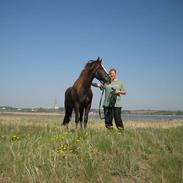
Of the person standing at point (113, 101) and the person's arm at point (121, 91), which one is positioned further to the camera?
the person standing at point (113, 101)

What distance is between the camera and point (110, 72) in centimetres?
1122

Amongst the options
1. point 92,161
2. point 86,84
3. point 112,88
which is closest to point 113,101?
point 112,88

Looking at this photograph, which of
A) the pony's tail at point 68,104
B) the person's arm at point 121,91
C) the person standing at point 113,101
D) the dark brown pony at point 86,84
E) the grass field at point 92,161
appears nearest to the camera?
the grass field at point 92,161

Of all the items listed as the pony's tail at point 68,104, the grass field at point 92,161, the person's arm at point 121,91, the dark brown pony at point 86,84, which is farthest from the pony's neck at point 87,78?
the grass field at point 92,161

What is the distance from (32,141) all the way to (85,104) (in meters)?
4.00

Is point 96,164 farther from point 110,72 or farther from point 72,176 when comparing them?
point 110,72

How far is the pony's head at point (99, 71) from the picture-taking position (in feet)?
36.7

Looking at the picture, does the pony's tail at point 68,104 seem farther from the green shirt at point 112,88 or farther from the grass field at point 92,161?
the grass field at point 92,161

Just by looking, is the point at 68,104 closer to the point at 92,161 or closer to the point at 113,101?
the point at 113,101

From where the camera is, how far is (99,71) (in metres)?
11.2

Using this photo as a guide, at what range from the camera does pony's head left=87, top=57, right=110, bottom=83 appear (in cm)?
1117

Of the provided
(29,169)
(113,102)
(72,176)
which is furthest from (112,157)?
(113,102)

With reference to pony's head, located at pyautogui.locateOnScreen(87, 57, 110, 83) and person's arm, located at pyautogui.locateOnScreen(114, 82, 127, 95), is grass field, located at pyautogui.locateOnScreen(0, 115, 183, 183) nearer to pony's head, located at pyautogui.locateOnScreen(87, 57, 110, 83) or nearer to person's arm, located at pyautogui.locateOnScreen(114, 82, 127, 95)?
person's arm, located at pyautogui.locateOnScreen(114, 82, 127, 95)

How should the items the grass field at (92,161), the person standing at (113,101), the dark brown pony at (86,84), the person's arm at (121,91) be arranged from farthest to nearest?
the dark brown pony at (86,84), the person standing at (113,101), the person's arm at (121,91), the grass field at (92,161)
